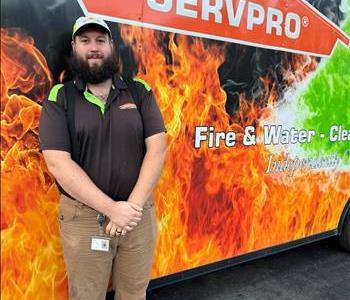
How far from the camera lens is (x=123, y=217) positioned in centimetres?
220

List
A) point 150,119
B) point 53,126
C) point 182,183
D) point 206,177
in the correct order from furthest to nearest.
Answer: point 206,177 < point 182,183 < point 150,119 < point 53,126

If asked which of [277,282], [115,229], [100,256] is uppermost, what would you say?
[115,229]

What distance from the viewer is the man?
217cm

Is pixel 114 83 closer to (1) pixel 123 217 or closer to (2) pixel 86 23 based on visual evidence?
(2) pixel 86 23

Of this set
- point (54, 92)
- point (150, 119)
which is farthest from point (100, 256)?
point (54, 92)

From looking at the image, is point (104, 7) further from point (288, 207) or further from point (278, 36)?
point (288, 207)

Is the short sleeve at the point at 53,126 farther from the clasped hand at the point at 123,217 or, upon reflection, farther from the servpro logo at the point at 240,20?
the servpro logo at the point at 240,20

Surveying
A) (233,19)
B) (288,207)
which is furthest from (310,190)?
(233,19)

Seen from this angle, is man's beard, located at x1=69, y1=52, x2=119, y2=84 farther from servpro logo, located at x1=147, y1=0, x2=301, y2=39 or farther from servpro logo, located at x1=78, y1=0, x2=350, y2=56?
servpro logo, located at x1=147, y1=0, x2=301, y2=39

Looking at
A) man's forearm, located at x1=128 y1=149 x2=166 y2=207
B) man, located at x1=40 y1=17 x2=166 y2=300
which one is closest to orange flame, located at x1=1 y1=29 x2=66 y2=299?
man, located at x1=40 y1=17 x2=166 y2=300

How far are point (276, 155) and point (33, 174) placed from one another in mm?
1815

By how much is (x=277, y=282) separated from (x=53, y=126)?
258 centimetres

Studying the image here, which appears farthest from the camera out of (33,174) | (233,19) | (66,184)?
(233,19)

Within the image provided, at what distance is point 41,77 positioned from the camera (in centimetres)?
226
